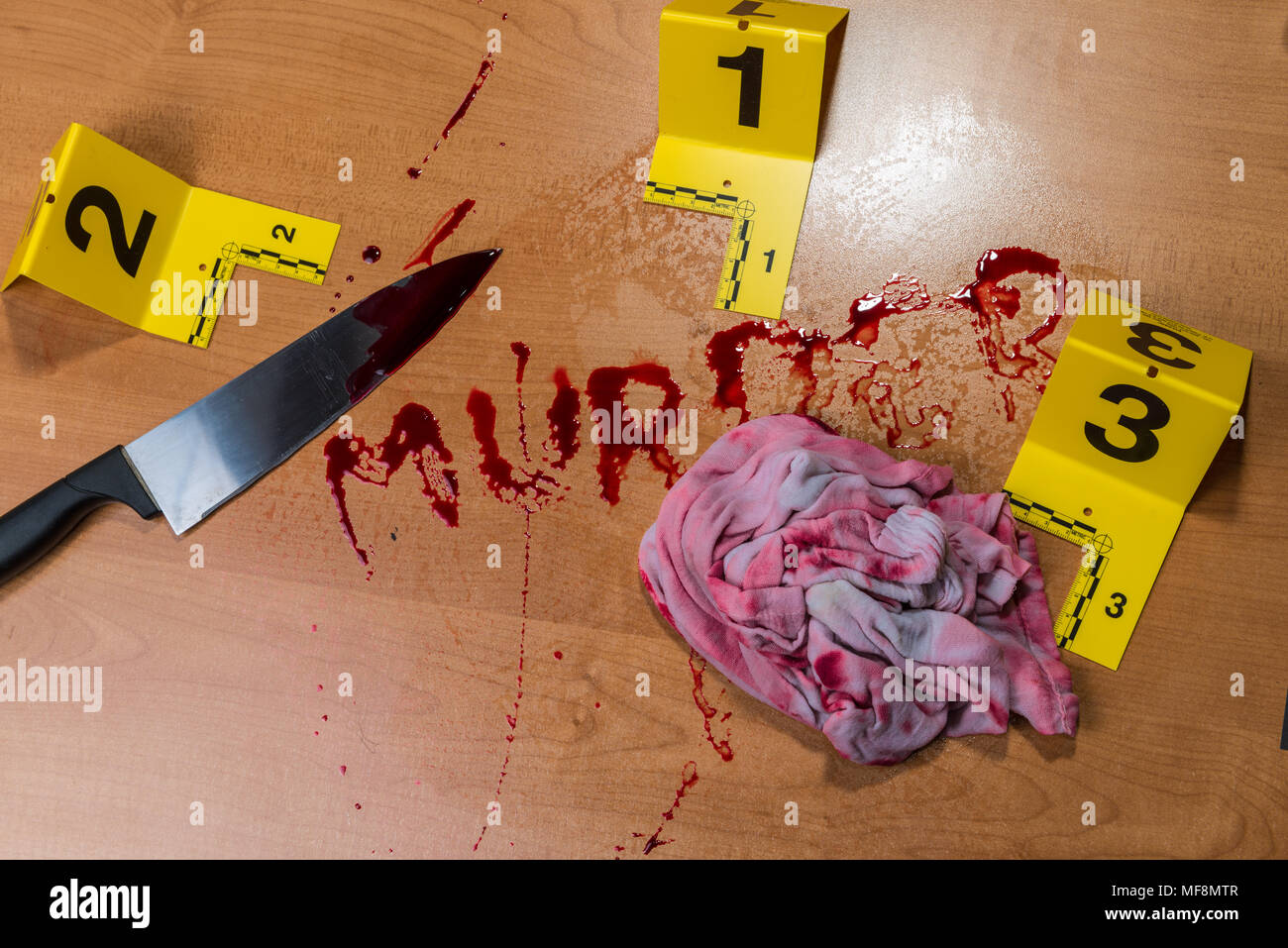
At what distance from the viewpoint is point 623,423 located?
973 millimetres

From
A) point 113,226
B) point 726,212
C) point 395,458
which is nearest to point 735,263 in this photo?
point 726,212

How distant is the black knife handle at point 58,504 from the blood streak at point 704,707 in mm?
603

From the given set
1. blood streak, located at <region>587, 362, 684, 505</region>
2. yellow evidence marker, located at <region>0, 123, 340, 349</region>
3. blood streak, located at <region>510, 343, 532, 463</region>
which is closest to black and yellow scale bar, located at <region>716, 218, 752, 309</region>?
blood streak, located at <region>587, 362, 684, 505</region>

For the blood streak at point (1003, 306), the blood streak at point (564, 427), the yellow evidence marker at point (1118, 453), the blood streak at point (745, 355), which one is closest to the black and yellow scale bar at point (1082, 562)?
the yellow evidence marker at point (1118, 453)

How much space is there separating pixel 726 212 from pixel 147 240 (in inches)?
24.7

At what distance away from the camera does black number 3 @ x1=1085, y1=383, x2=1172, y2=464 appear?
89 cm

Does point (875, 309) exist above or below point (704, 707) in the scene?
above

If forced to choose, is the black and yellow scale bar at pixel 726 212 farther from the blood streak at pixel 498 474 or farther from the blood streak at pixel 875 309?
the blood streak at pixel 498 474

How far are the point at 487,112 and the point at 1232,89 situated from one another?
0.80 m

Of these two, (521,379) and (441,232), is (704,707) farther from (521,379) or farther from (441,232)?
(441,232)

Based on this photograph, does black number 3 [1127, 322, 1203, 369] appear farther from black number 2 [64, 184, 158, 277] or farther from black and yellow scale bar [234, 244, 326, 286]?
black number 2 [64, 184, 158, 277]

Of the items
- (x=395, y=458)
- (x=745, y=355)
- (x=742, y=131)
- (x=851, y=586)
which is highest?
(x=742, y=131)

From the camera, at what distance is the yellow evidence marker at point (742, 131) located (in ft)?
3.01

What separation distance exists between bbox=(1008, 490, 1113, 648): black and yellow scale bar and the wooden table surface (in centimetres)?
2
